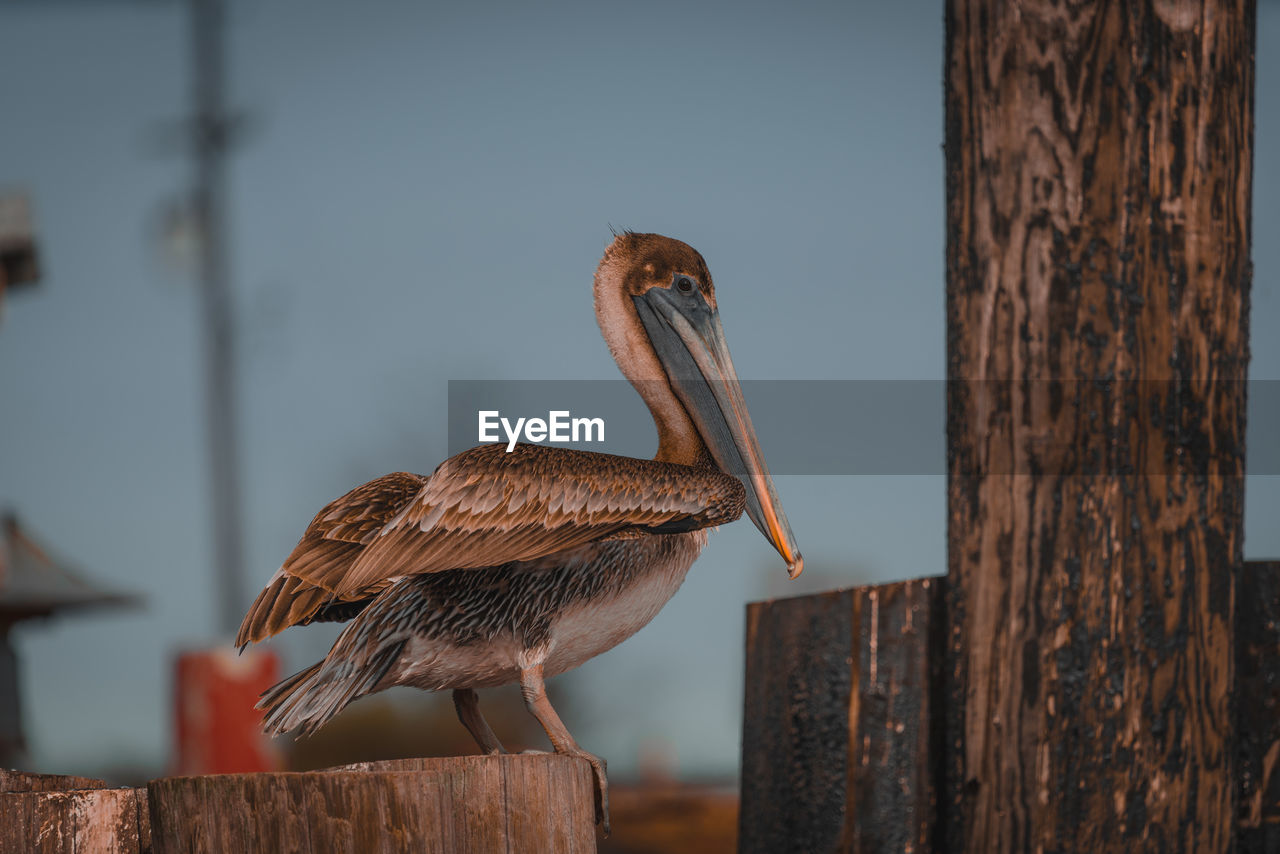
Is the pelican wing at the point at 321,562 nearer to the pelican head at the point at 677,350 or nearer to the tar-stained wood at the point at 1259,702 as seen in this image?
the pelican head at the point at 677,350

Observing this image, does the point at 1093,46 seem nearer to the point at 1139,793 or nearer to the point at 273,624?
the point at 1139,793

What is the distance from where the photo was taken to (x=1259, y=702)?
3.38m

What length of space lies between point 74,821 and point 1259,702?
286 centimetres

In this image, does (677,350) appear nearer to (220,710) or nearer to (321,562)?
(321,562)

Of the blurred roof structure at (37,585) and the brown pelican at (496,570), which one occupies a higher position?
the brown pelican at (496,570)

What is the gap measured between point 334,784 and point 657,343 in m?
1.53

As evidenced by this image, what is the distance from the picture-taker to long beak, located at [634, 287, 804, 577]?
3.49 meters

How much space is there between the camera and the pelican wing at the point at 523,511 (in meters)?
3.09

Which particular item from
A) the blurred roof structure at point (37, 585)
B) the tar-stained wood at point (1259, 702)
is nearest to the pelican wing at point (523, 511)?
the tar-stained wood at point (1259, 702)

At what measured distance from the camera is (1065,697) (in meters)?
3.15

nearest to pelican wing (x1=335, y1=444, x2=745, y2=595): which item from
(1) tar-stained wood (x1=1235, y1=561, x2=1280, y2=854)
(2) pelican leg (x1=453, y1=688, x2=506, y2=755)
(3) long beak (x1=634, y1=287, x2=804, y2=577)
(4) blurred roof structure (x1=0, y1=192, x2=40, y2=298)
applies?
(3) long beak (x1=634, y1=287, x2=804, y2=577)

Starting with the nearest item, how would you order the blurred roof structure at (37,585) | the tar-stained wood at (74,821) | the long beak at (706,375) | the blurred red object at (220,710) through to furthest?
the tar-stained wood at (74,821) < the long beak at (706,375) < the blurred red object at (220,710) < the blurred roof structure at (37,585)

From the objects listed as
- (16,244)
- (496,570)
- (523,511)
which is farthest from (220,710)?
(523,511)

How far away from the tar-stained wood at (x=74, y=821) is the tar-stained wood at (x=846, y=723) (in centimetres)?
169
